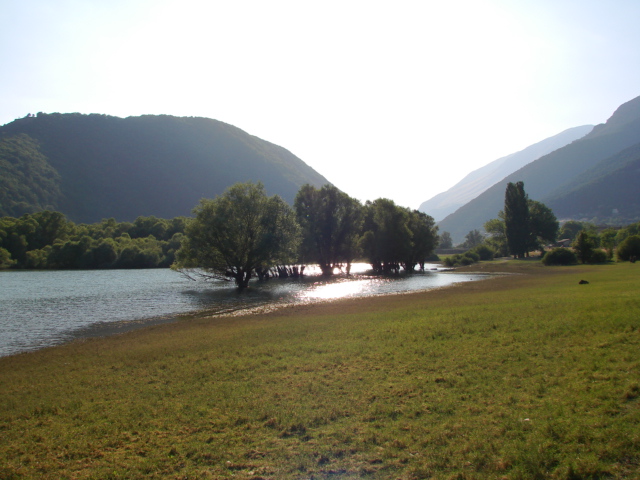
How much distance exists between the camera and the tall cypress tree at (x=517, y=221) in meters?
114

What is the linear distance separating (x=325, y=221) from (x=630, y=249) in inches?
2252

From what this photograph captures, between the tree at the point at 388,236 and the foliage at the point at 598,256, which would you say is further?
the tree at the point at 388,236

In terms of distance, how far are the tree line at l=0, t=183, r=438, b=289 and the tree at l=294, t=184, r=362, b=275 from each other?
0.74 ft

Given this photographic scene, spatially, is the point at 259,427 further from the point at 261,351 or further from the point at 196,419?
the point at 261,351

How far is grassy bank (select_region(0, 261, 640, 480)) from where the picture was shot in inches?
289

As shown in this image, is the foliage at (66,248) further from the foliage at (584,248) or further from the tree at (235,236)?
the foliage at (584,248)

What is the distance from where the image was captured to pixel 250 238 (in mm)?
65062

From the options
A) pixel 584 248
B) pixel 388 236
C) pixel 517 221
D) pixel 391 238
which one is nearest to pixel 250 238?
pixel 388 236

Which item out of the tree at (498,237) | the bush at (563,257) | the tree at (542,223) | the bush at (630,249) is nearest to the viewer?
the bush at (630,249)

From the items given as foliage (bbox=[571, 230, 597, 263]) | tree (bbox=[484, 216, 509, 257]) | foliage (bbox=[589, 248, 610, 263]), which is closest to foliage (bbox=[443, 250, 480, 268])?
tree (bbox=[484, 216, 509, 257])

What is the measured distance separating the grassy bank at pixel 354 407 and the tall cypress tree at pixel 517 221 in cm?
10468

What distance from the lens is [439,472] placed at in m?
6.89

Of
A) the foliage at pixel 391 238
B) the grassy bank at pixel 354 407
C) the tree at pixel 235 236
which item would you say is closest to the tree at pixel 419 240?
the foliage at pixel 391 238

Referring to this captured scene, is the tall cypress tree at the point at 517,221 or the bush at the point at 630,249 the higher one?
the tall cypress tree at the point at 517,221
